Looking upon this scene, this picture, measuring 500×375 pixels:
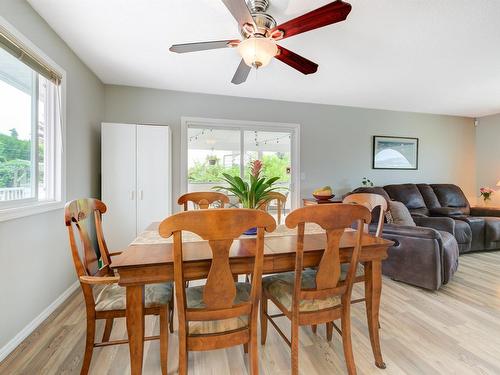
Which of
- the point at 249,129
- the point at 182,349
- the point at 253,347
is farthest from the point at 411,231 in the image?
the point at 249,129

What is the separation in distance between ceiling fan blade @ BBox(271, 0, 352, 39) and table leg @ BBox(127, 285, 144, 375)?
1727 millimetres

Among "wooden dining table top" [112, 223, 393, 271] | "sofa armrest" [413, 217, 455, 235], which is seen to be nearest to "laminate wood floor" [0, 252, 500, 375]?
"wooden dining table top" [112, 223, 393, 271]

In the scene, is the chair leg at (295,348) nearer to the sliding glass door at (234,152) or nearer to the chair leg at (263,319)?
the chair leg at (263,319)

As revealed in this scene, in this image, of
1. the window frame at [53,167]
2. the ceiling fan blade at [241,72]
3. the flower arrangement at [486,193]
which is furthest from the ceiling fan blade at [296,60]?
the flower arrangement at [486,193]

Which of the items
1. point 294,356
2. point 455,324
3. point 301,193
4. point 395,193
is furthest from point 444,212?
point 294,356

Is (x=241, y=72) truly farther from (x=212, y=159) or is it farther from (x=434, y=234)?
(x=434, y=234)

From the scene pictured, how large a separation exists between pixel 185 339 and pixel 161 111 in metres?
3.23

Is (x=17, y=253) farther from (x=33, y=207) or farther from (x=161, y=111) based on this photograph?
(x=161, y=111)

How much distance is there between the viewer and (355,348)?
1.69 metres

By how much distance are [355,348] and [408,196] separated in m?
3.32

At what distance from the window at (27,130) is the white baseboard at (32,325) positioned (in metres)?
0.87

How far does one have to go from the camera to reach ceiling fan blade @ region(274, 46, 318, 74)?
187 cm

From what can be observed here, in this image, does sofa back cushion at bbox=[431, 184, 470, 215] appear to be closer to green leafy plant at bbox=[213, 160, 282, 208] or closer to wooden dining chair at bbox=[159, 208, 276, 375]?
green leafy plant at bbox=[213, 160, 282, 208]

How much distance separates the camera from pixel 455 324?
1962 millimetres
